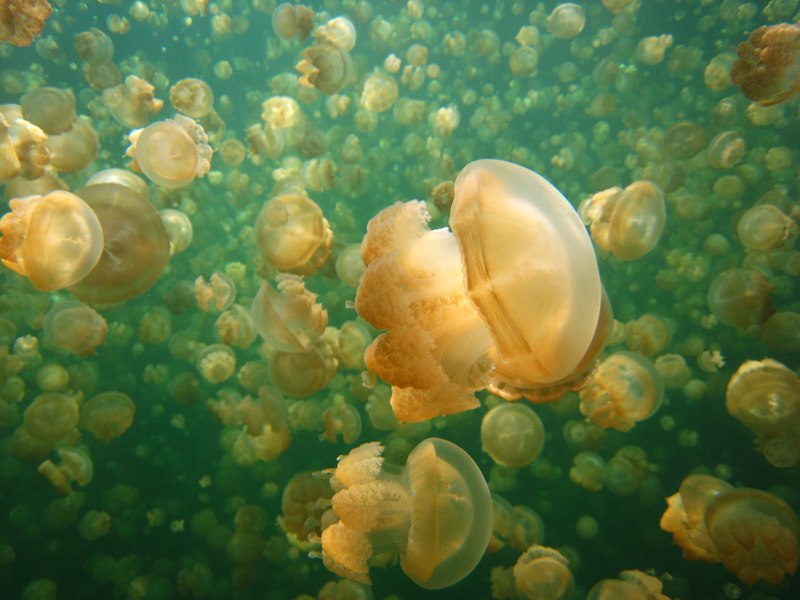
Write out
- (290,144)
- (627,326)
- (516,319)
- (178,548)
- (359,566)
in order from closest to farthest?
(516,319)
(359,566)
(627,326)
(178,548)
(290,144)

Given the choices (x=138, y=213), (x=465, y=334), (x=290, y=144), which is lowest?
(x=465, y=334)

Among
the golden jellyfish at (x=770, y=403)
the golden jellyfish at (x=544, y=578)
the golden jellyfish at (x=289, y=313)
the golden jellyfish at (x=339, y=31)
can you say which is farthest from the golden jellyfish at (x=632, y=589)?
the golden jellyfish at (x=339, y=31)

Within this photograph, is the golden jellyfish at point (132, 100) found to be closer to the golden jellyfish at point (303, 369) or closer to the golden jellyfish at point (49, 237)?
the golden jellyfish at point (49, 237)

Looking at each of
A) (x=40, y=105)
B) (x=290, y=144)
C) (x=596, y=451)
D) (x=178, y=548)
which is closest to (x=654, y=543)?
(x=596, y=451)

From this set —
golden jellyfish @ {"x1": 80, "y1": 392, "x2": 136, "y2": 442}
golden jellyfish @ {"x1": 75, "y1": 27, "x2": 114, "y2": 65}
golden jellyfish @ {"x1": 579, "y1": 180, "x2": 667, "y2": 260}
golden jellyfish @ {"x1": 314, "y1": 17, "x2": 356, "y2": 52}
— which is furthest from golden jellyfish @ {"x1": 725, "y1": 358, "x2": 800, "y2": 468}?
golden jellyfish @ {"x1": 75, "y1": 27, "x2": 114, "y2": 65}

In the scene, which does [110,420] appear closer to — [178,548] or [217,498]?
[217,498]

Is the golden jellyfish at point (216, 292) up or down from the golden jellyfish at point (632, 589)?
up
